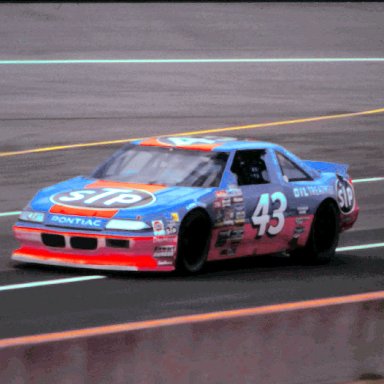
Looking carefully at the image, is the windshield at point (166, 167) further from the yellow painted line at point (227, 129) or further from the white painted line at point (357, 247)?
the yellow painted line at point (227, 129)

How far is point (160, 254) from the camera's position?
47.0 feet

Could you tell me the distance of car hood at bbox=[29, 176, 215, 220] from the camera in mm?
14336

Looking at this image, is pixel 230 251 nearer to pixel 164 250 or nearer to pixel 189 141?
pixel 164 250

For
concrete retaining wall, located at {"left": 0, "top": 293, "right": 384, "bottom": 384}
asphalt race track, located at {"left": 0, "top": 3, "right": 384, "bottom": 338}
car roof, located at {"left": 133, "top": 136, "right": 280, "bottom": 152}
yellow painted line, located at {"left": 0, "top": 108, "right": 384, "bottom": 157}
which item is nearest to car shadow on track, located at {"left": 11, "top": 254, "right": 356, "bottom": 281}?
asphalt race track, located at {"left": 0, "top": 3, "right": 384, "bottom": 338}

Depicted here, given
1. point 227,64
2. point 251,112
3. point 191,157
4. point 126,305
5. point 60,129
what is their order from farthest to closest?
1. point 227,64
2. point 251,112
3. point 60,129
4. point 191,157
5. point 126,305

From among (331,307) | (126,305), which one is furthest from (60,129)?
(331,307)

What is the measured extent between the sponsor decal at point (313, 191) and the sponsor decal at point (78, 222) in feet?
8.29

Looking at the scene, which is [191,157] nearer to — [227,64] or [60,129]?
[60,129]

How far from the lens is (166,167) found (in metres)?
15.3

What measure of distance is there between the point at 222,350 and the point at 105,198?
6.34 m

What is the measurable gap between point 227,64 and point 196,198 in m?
20.4

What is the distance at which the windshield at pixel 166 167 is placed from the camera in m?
15.2

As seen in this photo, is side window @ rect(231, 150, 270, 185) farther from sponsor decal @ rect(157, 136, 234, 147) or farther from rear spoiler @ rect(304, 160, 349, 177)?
rear spoiler @ rect(304, 160, 349, 177)

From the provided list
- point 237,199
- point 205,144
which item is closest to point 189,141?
point 205,144
